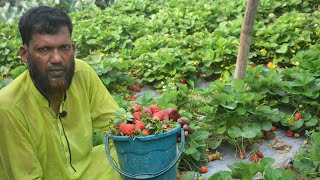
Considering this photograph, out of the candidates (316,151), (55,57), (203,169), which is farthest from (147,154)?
(316,151)

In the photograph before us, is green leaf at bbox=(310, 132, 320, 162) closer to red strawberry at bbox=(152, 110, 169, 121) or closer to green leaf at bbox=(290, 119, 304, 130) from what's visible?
green leaf at bbox=(290, 119, 304, 130)

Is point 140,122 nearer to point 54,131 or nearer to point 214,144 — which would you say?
point 54,131

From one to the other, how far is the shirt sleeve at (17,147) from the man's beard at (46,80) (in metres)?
0.23

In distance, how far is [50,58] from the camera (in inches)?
107

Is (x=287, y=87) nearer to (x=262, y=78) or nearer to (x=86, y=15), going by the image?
(x=262, y=78)

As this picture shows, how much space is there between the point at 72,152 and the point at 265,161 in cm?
132

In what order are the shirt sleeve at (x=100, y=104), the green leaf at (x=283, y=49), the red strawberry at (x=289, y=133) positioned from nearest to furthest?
the shirt sleeve at (x=100, y=104)
the red strawberry at (x=289, y=133)
the green leaf at (x=283, y=49)

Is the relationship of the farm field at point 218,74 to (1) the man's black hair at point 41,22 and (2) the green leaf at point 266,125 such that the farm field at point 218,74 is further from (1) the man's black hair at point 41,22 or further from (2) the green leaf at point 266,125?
Answer: (1) the man's black hair at point 41,22

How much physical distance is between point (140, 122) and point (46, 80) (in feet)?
1.95

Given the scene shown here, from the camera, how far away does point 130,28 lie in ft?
25.6

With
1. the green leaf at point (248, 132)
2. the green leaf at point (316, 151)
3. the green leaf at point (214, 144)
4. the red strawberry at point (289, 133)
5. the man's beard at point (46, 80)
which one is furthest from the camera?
the red strawberry at point (289, 133)

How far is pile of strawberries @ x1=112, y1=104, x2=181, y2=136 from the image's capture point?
2670 millimetres

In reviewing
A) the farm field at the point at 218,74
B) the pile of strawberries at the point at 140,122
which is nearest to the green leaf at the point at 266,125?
the farm field at the point at 218,74

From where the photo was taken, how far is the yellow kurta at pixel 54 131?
2.71 metres
